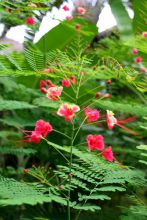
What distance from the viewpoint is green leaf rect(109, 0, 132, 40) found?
3488mm

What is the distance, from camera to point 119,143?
3.25 meters

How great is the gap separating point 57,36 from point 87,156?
193 centimetres

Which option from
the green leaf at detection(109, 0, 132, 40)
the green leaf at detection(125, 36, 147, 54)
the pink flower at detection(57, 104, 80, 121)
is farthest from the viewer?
the green leaf at detection(109, 0, 132, 40)

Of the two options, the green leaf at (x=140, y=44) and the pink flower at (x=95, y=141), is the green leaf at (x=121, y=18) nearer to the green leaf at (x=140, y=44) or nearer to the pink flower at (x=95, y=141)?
the green leaf at (x=140, y=44)

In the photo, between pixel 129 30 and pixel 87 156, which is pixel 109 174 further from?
pixel 129 30

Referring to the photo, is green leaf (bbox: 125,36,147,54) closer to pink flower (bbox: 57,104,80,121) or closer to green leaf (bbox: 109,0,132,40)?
pink flower (bbox: 57,104,80,121)

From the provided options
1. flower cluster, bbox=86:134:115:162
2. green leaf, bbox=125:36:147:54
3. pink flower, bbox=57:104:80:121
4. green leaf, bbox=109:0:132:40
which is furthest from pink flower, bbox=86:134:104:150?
green leaf, bbox=109:0:132:40

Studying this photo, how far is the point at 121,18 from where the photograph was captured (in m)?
3.58

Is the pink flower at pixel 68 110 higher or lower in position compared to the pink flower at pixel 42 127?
higher

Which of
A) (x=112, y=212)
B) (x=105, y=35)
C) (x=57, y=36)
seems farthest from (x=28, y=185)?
(x=105, y=35)

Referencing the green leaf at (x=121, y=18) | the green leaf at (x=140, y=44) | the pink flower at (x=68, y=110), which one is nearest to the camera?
the pink flower at (x=68, y=110)

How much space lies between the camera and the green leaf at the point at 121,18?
3488 millimetres

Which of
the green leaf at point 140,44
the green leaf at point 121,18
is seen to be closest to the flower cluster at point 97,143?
the green leaf at point 140,44

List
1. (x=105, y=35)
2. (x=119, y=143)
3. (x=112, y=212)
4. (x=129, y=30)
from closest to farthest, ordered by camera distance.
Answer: (x=112, y=212) < (x=119, y=143) < (x=129, y=30) < (x=105, y=35)
